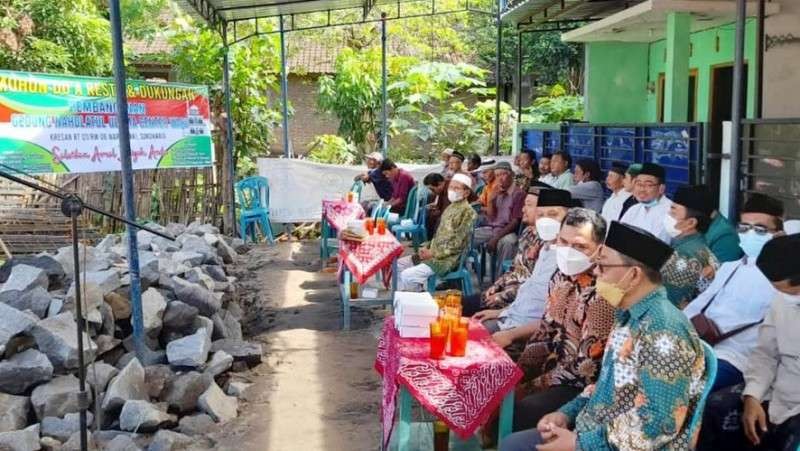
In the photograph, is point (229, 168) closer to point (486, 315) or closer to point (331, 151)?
point (331, 151)

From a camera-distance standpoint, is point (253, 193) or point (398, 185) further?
point (253, 193)

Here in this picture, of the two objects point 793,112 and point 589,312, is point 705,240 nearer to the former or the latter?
point 589,312

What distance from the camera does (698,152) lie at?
738 centimetres

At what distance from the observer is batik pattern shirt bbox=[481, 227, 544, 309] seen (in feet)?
18.1

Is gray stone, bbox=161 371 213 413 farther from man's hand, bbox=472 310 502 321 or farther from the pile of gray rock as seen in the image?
man's hand, bbox=472 310 502 321

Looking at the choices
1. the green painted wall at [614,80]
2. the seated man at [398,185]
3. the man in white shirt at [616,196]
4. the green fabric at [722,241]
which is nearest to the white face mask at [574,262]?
the green fabric at [722,241]

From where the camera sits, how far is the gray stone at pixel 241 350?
21.3 feet

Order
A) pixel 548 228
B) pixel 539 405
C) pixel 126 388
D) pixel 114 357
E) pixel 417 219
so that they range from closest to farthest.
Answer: pixel 539 405 < pixel 548 228 < pixel 126 388 < pixel 114 357 < pixel 417 219

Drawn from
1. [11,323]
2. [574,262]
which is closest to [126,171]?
[11,323]

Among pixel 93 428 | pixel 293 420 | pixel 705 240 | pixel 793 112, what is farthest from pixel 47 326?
pixel 793 112

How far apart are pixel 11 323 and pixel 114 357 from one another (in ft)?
2.89

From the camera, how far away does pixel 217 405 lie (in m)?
5.49

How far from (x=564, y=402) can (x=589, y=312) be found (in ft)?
1.31

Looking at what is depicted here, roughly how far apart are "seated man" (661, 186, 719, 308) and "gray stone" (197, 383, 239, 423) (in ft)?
8.88
